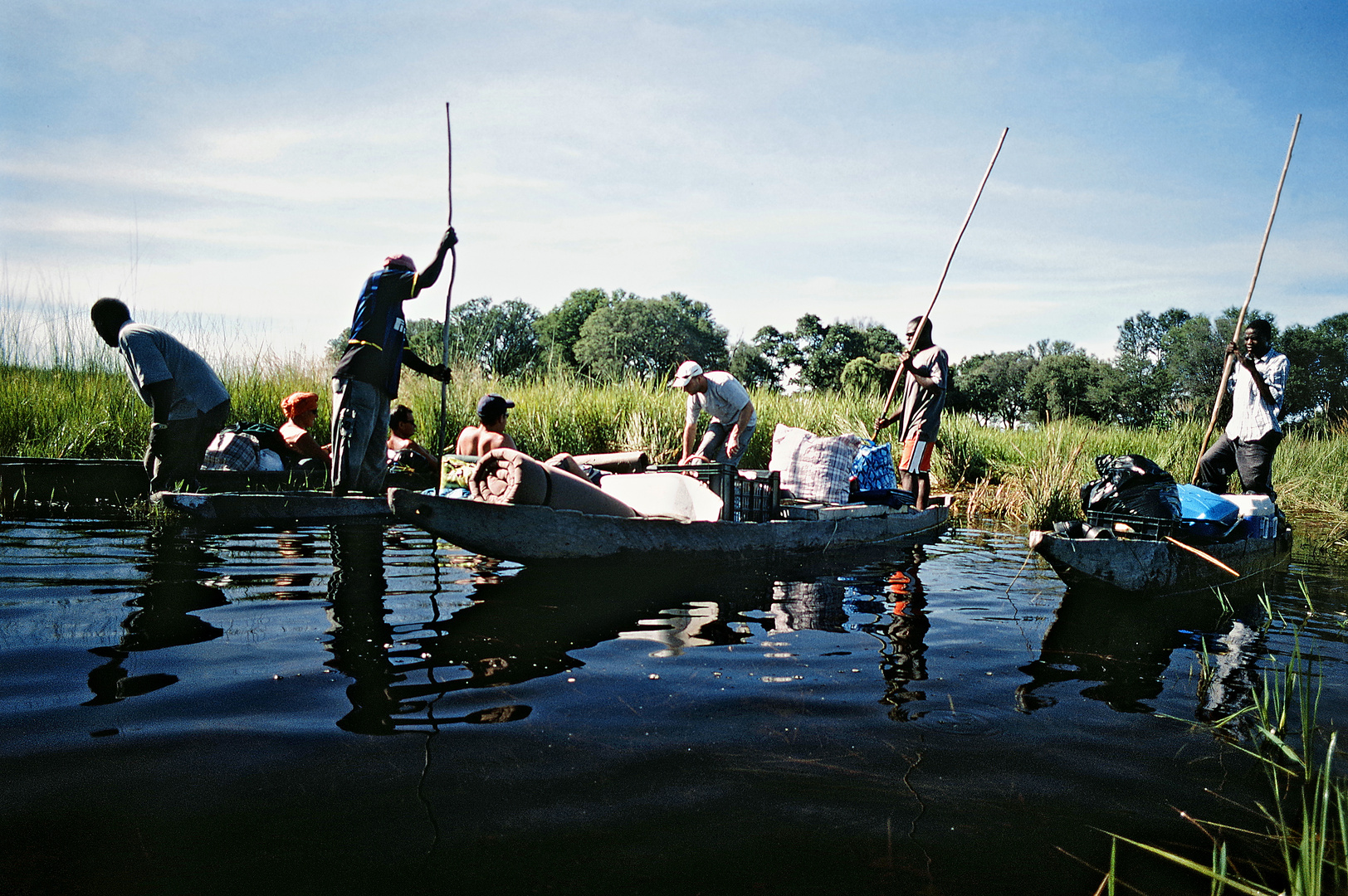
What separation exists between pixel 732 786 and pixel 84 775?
159cm

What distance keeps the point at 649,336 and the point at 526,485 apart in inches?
1602

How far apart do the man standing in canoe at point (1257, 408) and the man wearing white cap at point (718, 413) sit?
396cm

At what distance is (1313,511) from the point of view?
11078mm

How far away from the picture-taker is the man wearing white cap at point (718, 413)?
7730mm

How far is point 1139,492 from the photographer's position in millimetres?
5004

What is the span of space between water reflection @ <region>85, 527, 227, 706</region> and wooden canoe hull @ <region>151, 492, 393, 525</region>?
0.41 m

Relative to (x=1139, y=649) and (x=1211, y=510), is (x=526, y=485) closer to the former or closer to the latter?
(x=1139, y=649)

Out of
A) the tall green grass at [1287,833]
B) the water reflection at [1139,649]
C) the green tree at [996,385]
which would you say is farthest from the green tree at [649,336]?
the tall green grass at [1287,833]

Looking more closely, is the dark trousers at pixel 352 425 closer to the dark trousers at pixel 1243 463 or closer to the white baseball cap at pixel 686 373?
the white baseball cap at pixel 686 373

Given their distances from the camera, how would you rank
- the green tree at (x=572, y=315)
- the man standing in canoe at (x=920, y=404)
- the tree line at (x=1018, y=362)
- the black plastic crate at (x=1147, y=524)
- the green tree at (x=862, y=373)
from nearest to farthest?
the black plastic crate at (x=1147, y=524) → the man standing in canoe at (x=920, y=404) → the green tree at (x=862, y=373) → the tree line at (x=1018, y=362) → the green tree at (x=572, y=315)

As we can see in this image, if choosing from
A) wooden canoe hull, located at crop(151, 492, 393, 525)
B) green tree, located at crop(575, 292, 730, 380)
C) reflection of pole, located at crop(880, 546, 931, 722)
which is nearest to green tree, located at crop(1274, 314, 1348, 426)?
green tree, located at crop(575, 292, 730, 380)

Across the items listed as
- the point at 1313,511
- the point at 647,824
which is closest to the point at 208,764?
the point at 647,824

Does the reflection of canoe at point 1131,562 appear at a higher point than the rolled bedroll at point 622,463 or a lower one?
lower

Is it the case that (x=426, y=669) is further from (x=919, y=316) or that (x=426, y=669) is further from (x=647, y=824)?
(x=919, y=316)
